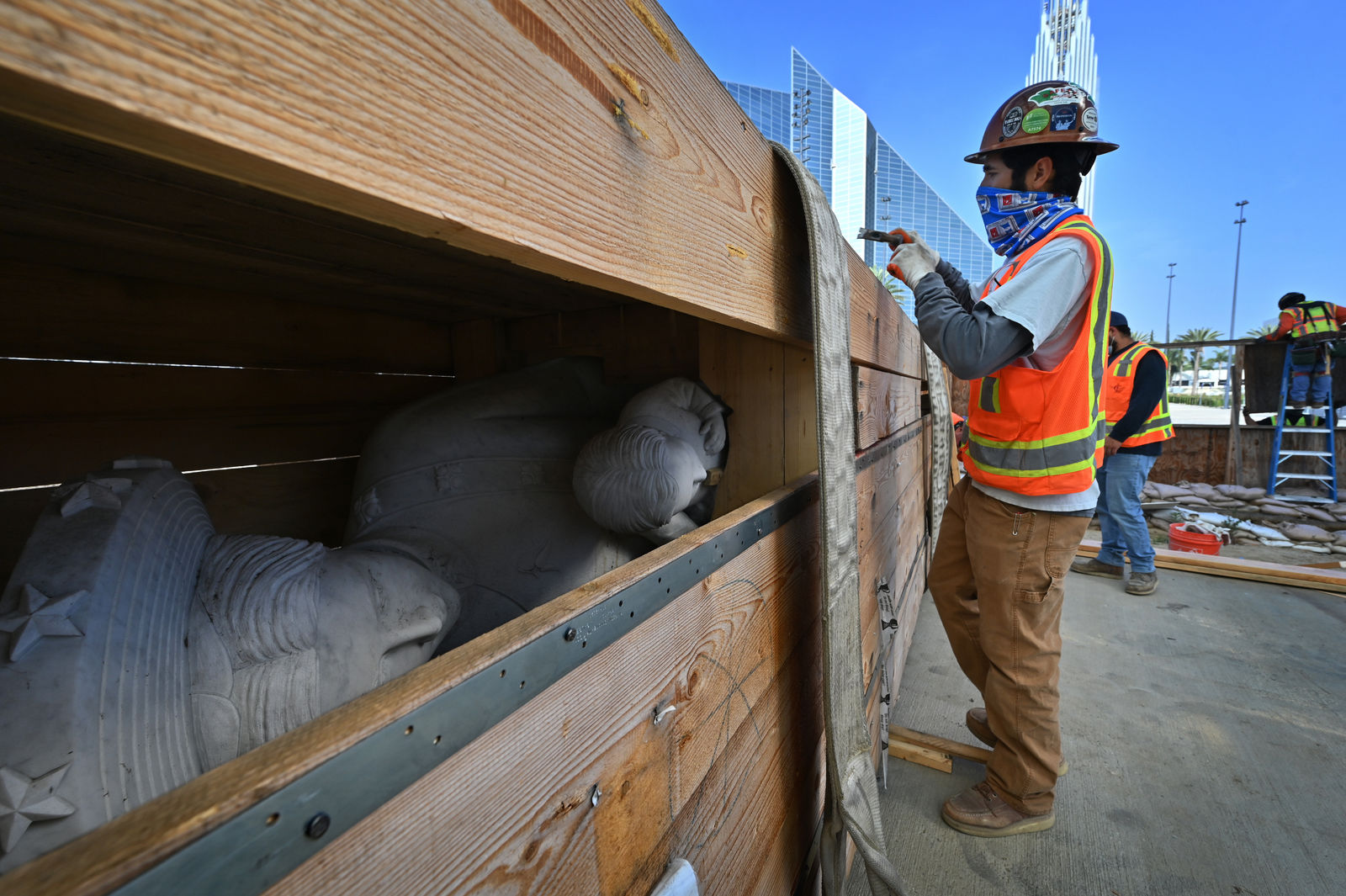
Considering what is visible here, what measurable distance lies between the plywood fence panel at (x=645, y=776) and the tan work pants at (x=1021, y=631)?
0.78m

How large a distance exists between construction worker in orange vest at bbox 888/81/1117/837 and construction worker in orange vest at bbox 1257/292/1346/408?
6.54 meters

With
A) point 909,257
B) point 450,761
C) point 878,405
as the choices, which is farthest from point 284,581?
point 909,257

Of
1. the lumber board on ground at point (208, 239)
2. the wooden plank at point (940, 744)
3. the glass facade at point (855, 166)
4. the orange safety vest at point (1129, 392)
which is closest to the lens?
the lumber board on ground at point (208, 239)

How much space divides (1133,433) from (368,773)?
15.2ft

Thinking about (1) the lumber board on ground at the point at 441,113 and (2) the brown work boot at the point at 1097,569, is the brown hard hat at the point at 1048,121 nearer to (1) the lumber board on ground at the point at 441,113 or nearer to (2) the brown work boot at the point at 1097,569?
(1) the lumber board on ground at the point at 441,113

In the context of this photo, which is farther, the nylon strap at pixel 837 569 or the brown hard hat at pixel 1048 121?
the brown hard hat at pixel 1048 121

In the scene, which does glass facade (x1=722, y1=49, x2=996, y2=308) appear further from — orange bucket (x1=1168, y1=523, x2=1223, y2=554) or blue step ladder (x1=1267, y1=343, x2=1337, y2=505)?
orange bucket (x1=1168, y1=523, x2=1223, y2=554)

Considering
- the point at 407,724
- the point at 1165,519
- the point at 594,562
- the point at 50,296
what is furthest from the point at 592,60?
the point at 1165,519

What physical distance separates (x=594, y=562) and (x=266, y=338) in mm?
1060

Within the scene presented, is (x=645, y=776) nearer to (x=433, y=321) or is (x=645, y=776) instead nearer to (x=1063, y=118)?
(x=433, y=321)

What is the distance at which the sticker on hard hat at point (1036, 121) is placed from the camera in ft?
5.68

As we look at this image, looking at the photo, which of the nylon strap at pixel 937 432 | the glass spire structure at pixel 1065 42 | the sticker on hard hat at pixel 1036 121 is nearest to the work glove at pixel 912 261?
the sticker on hard hat at pixel 1036 121

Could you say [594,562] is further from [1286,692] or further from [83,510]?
[1286,692]

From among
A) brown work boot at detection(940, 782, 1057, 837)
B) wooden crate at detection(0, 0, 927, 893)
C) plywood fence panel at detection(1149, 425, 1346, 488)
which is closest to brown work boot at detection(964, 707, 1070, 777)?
brown work boot at detection(940, 782, 1057, 837)
